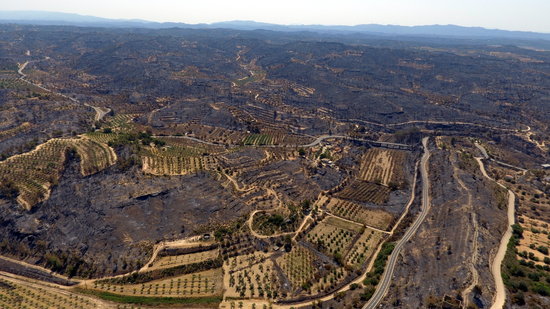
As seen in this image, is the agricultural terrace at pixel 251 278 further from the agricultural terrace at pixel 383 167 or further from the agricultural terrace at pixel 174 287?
the agricultural terrace at pixel 383 167

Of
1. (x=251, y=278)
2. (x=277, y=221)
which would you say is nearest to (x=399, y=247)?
(x=277, y=221)

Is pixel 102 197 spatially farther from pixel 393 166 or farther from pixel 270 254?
pixel 393 166

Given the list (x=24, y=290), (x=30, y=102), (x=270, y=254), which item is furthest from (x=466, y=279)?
(x=30, y=102)

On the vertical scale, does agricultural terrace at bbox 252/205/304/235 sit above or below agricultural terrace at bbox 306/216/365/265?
above

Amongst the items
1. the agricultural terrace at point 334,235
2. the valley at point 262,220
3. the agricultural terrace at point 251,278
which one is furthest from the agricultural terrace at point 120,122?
the agricultural terrace at point 334,235

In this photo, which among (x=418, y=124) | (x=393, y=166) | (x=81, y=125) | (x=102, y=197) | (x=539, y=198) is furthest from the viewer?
(x=418, y=124)

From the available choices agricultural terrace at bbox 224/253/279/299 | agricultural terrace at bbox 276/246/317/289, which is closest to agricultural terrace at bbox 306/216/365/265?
agricultural terrace at bbox 276/246/317/289

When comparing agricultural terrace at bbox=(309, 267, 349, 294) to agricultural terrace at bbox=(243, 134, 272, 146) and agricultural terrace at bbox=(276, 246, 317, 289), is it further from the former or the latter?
agricultural terrace at bbox=(243, 134, 272, 146)
